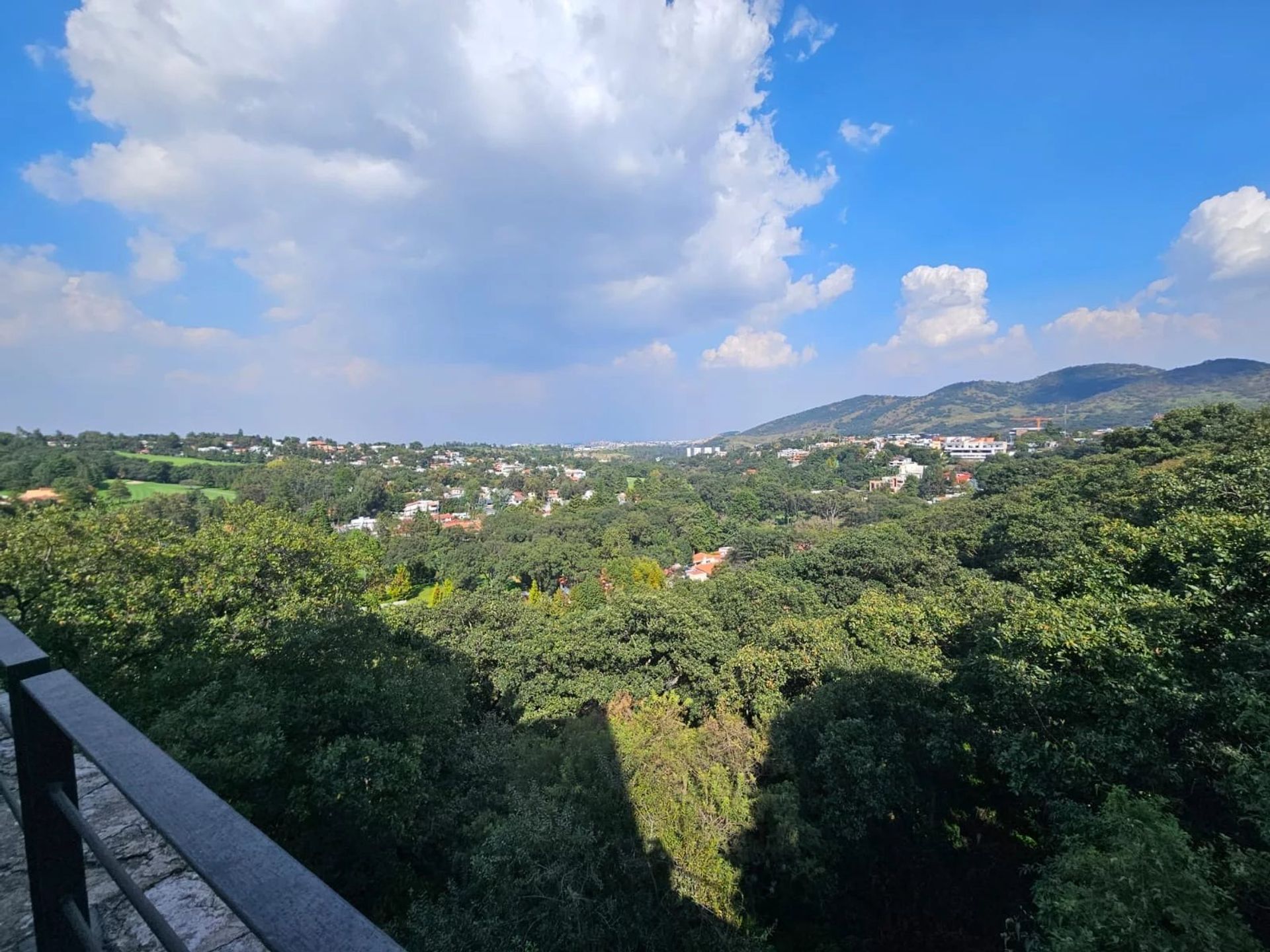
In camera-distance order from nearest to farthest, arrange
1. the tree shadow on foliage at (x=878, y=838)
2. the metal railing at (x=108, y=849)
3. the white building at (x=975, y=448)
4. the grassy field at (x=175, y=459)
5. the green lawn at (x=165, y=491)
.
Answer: the metal railing at (x=108, y=849), the tree shadow on foliage at (x=878, y=838), the green lawn at (x=165, y=491), the grassy field at (x=175, y=459), the white building at (x=975, y=448)

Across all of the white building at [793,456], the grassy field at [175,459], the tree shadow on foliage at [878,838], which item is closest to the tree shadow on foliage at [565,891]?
the tree shadow on foliage at [878,838]

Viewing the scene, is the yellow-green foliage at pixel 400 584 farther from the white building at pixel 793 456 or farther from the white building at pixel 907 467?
the white building at pixel 793 456

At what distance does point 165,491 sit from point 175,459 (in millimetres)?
23759

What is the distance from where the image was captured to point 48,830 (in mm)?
1108

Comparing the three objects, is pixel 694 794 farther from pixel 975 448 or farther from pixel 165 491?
pixel 975 448

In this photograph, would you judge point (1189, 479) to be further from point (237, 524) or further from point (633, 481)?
point (633, 481)

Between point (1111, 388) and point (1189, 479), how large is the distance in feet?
632

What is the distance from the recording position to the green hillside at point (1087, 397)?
118m

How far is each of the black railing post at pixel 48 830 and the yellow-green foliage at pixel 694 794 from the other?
633 centimetres

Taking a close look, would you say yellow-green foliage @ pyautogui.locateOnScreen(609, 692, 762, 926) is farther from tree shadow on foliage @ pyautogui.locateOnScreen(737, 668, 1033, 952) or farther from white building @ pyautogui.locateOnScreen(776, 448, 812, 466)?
white building @ pyautogui.locateOnScreen(776, 448, 812, 466)

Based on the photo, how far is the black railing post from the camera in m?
1.06

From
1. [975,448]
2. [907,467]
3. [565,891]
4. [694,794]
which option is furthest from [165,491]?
[975,448]

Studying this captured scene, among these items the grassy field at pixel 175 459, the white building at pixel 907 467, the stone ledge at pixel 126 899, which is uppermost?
the grassy field at pixel 175 459

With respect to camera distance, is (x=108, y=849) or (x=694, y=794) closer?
(x=108, y=849)
